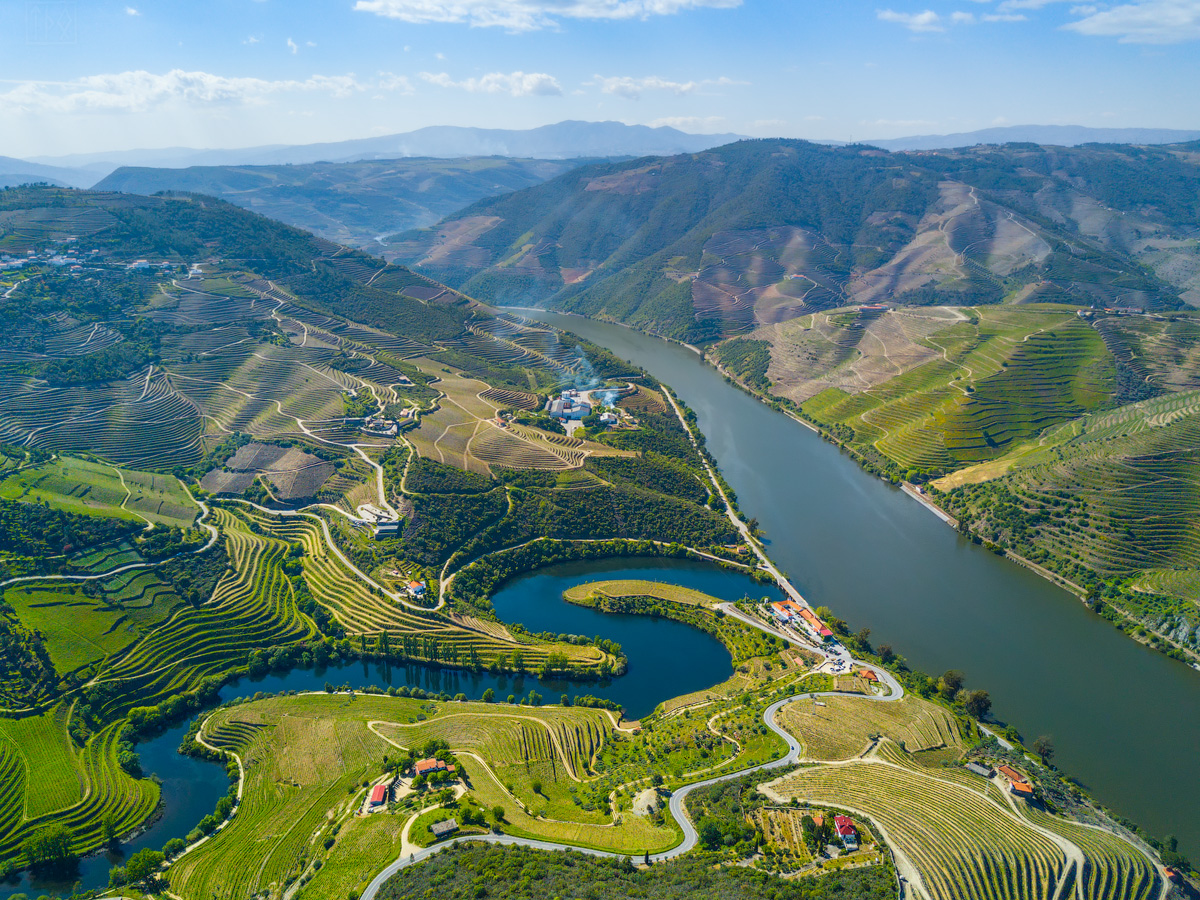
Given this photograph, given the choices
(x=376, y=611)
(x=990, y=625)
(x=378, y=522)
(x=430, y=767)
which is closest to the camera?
(x=430, y=767)

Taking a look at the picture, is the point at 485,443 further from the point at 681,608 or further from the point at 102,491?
the point at 102,491

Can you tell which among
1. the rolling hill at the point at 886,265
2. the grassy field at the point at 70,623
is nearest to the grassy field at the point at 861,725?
the grassy field at the point at 70,623

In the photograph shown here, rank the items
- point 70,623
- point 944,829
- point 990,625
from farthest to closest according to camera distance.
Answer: point 990,625 < point 70,623 < point 944,829

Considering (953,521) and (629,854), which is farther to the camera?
(953,521)

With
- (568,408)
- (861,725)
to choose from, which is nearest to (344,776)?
(861,725)

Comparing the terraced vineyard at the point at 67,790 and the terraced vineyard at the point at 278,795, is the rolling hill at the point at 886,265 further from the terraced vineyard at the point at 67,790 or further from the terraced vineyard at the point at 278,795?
the terraced vineyard at the point at 67,790

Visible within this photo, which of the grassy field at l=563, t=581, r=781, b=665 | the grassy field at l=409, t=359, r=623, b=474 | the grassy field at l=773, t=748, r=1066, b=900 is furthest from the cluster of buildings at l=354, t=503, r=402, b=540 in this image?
the grassy field at l=773, t=748, r=1066, b=900

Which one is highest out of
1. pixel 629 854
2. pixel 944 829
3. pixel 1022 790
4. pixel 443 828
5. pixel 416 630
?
pixel 944 829
